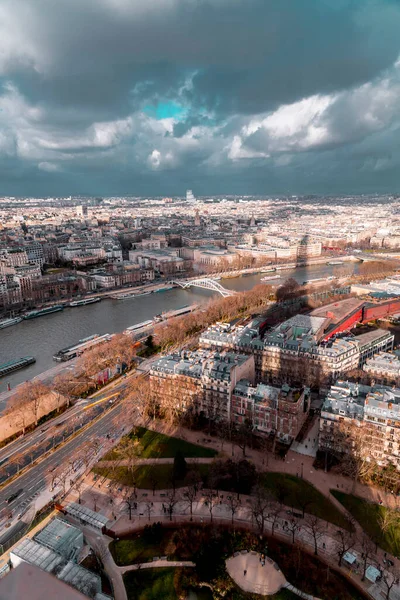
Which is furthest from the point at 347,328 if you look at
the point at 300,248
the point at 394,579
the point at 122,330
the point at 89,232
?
the point at 89,232

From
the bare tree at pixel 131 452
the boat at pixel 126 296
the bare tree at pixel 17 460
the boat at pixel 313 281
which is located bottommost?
the bare tree at pixel 17 460

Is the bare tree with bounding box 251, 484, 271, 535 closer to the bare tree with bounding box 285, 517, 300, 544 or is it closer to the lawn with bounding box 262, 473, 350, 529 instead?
the lawn with bounding box 262, 473, 350, 529

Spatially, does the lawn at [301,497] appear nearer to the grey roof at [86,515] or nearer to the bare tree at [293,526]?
the bare tree at [293,526]

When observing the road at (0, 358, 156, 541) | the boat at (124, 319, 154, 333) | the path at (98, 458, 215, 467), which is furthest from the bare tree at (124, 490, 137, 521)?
the boat at (124, 319, 154, 333)

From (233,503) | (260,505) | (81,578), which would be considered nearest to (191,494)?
(233,503)

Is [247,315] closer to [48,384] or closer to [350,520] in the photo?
[48,384]

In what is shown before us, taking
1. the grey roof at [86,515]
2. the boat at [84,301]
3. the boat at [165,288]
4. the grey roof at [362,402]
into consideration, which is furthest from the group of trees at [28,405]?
the boat at [165,288]

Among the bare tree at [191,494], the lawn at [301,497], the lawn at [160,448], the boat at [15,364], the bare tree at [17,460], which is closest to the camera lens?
the lawn at [301,497]
